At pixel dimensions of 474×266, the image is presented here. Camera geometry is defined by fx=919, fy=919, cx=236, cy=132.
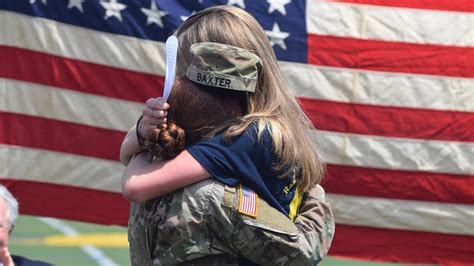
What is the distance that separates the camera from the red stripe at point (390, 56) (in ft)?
15.4

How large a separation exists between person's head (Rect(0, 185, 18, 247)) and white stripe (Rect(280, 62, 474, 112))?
→ 188cm

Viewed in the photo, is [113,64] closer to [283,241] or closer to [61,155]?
[61,155]

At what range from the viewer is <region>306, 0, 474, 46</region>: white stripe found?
4680 millimetres

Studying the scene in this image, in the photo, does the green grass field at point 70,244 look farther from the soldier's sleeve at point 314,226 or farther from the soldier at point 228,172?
the soldier at point 228,172

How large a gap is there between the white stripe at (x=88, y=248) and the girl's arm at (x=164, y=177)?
456cm

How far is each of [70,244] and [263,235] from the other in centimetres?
541

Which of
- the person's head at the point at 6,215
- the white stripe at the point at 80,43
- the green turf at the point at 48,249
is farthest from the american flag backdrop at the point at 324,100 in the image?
the green turf at the point at 48,249

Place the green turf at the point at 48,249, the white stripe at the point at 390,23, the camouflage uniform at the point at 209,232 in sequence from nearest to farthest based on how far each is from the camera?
the camouflage uniform at the point at 209,232 < the white stripe at the point at 390,23 < the green turf at the point at 48,249

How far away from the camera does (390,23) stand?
470cm

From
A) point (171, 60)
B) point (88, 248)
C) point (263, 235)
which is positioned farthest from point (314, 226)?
point (88, 248)

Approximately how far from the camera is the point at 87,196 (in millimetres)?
4699

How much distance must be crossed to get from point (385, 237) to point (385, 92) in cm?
76

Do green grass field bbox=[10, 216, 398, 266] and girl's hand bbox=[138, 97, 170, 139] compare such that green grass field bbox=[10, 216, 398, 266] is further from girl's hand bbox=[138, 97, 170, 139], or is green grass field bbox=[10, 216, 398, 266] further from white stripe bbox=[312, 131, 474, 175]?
girl's hand bbox=[138, 97, 170, 139]

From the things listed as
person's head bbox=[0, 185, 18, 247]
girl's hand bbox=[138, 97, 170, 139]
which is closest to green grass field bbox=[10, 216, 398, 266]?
person's head bbox=[0, 185, 18, 247]
